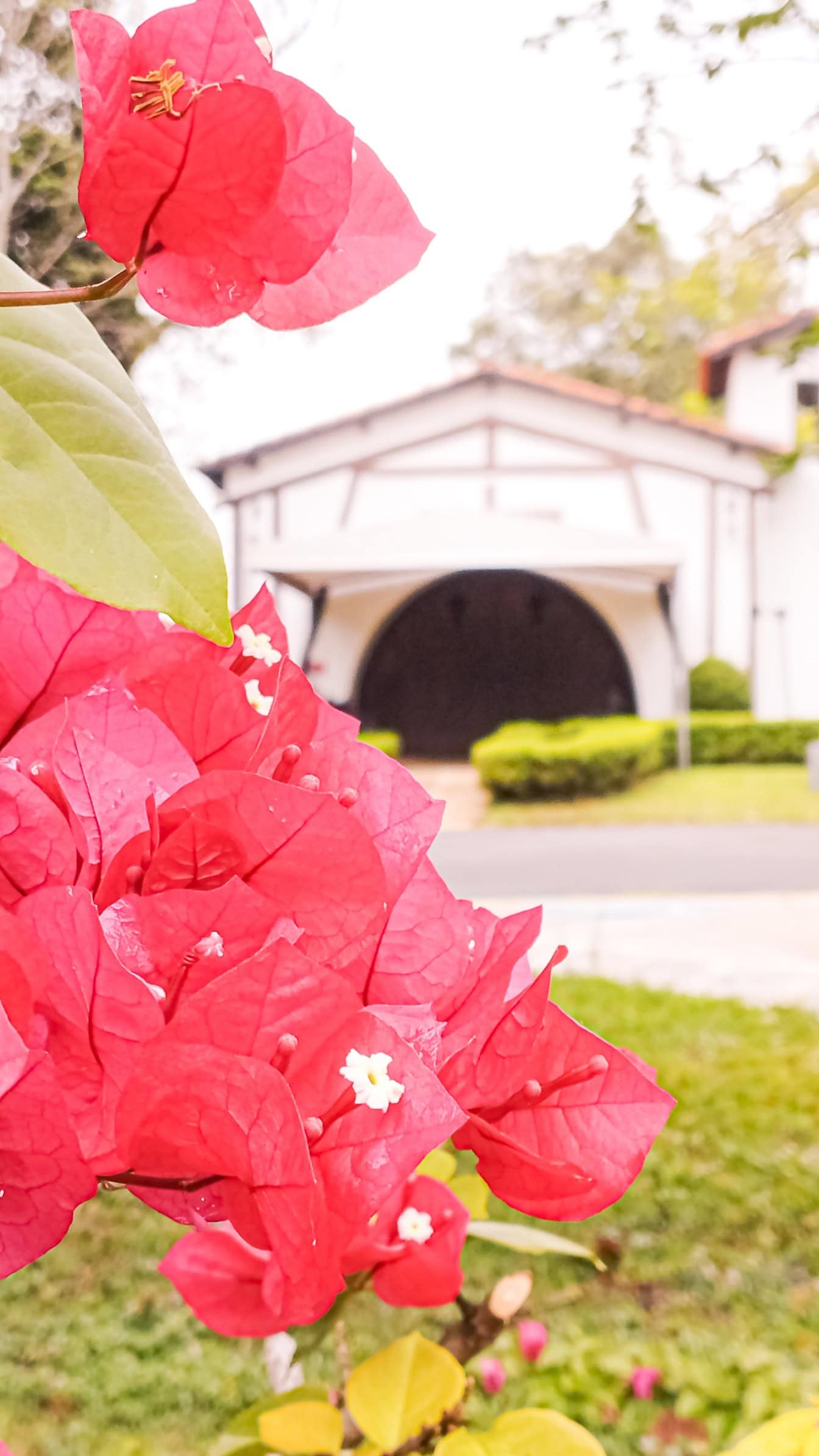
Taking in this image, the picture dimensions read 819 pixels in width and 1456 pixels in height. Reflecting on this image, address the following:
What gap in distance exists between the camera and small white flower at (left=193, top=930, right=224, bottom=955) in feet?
0.92

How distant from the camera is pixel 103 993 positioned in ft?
0.88

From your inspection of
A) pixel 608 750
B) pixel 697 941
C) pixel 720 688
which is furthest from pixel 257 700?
pixel 720 688

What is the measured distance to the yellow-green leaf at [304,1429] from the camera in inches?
22.7

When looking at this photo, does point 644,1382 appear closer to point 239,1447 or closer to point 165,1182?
point 239,1447

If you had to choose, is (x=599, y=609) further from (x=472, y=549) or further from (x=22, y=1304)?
(x=22, y=1304)

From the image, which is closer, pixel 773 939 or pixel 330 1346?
pixel 330 1346

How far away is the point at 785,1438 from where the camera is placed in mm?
451

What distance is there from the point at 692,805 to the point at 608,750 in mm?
802

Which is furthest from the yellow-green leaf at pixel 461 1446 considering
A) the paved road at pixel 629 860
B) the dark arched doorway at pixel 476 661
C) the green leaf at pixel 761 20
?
the dark arched doorway at pixel 476 661

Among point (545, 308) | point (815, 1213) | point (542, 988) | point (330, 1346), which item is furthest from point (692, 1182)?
point (545, 308)

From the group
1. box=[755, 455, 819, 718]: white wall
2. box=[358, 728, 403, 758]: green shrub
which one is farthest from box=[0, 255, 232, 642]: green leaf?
box=[755, 455, 819, 718]: white wall

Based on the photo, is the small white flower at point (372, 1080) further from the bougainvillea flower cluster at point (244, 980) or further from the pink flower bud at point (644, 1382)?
the pink flower bud at point (644, 1382)

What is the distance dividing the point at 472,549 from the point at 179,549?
36.4 ft

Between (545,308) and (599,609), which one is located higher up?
(545,308)
